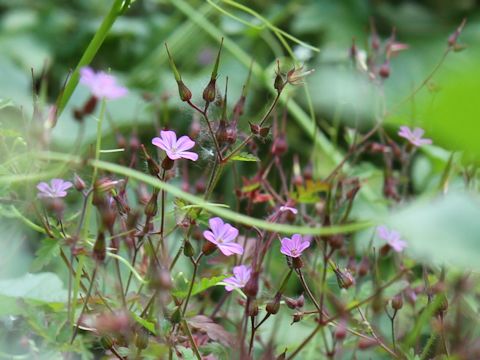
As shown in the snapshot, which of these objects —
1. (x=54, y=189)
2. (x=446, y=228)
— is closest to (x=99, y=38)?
(x=54, y=189)

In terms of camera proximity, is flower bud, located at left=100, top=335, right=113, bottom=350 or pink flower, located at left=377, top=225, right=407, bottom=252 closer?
flower bud, located at left=100, top=335, right=113, bottom=350

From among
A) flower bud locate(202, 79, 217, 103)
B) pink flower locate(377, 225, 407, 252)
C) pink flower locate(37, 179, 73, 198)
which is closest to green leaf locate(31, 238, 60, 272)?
pink flower locate(37, 179, 73, 198)

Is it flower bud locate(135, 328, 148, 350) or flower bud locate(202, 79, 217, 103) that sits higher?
flower bud locate(202, 79, 217, 103)

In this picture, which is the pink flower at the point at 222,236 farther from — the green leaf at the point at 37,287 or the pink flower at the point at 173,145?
the green leaf at the point at 37,287

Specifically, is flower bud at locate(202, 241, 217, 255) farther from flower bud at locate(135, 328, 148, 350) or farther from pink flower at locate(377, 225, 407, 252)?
pink flower at locate(377, 225, 407, 252)

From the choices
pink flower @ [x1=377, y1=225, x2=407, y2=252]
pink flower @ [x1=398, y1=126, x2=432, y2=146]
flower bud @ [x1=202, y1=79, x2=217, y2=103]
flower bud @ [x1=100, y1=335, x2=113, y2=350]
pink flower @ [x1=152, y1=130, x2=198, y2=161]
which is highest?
flower bud @ [x1=202, y1=79, x2=217, y2=103]

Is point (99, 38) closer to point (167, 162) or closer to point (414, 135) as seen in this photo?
point (167, 162)
